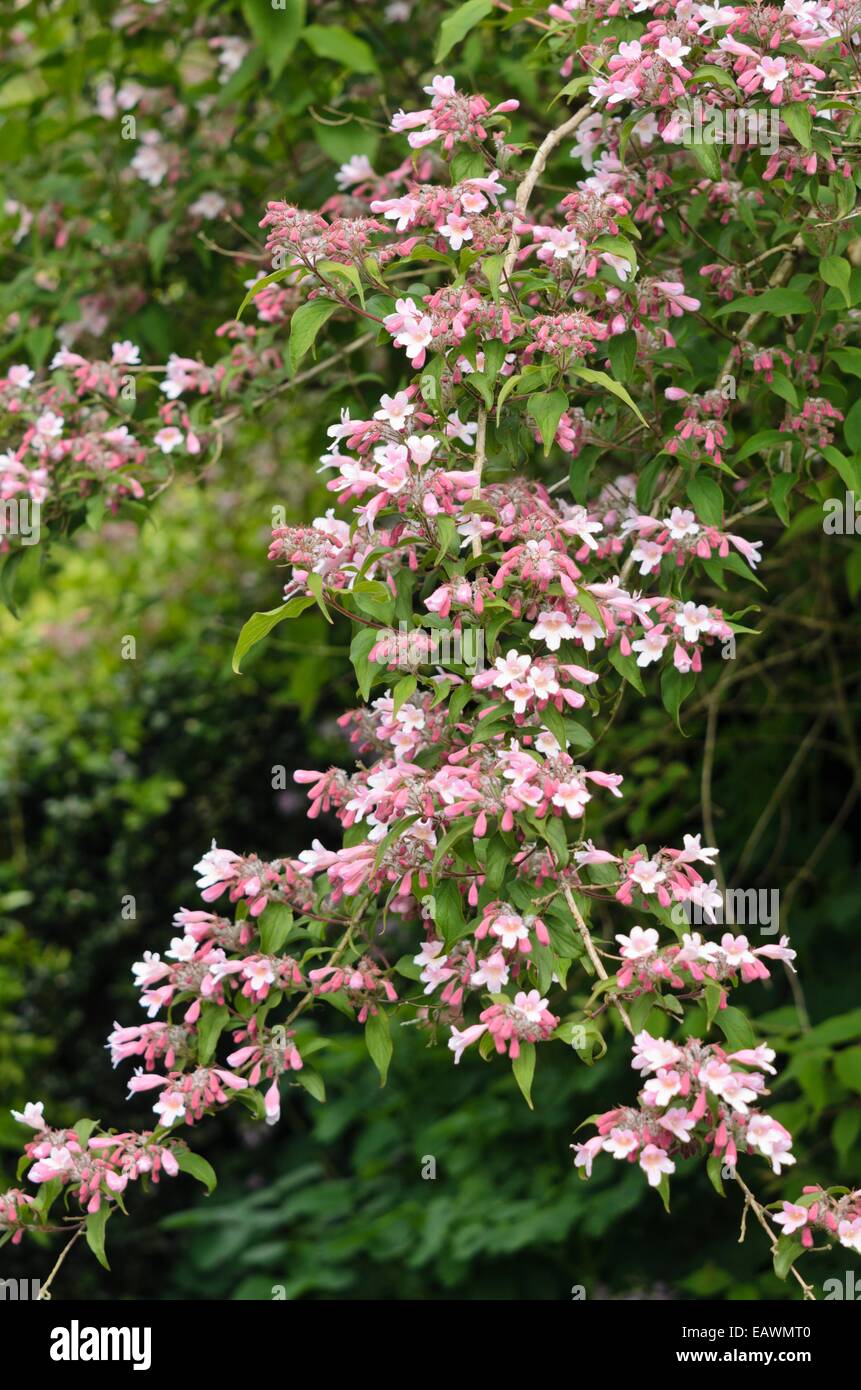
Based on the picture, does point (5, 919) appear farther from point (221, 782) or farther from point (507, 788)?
point (507, 788)

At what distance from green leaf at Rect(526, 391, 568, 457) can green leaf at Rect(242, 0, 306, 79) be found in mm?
1429

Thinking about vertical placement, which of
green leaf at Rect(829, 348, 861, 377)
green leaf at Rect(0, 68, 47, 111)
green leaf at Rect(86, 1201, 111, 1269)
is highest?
green leaf at Rect(0, 68, 47, 111)

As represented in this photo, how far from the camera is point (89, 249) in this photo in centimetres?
348

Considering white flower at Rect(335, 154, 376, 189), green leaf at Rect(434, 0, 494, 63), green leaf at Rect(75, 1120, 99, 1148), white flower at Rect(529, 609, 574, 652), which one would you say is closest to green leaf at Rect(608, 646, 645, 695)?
white flower at Rect(529, 609, 574, 652)

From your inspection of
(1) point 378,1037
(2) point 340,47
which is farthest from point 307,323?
(2) point 340,47

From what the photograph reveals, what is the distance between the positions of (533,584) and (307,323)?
0.45 m

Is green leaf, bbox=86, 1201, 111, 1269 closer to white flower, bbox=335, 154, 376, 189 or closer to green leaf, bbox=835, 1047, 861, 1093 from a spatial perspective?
green leaf, bbox=835, 1047, 861, 1093

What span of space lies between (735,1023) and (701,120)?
1.19m

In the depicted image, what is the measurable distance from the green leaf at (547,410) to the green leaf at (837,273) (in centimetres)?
46

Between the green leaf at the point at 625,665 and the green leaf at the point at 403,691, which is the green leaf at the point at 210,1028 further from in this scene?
the green leaf at the point at 625,665

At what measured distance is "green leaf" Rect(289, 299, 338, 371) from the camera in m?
1.97

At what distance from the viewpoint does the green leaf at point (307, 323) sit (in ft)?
6.46

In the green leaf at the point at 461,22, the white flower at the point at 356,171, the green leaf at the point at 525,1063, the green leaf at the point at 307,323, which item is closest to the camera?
the green leaf at the point at 525,1063

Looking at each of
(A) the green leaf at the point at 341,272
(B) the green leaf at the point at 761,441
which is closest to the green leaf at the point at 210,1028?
(A) the green leaf at the point at 341,272
